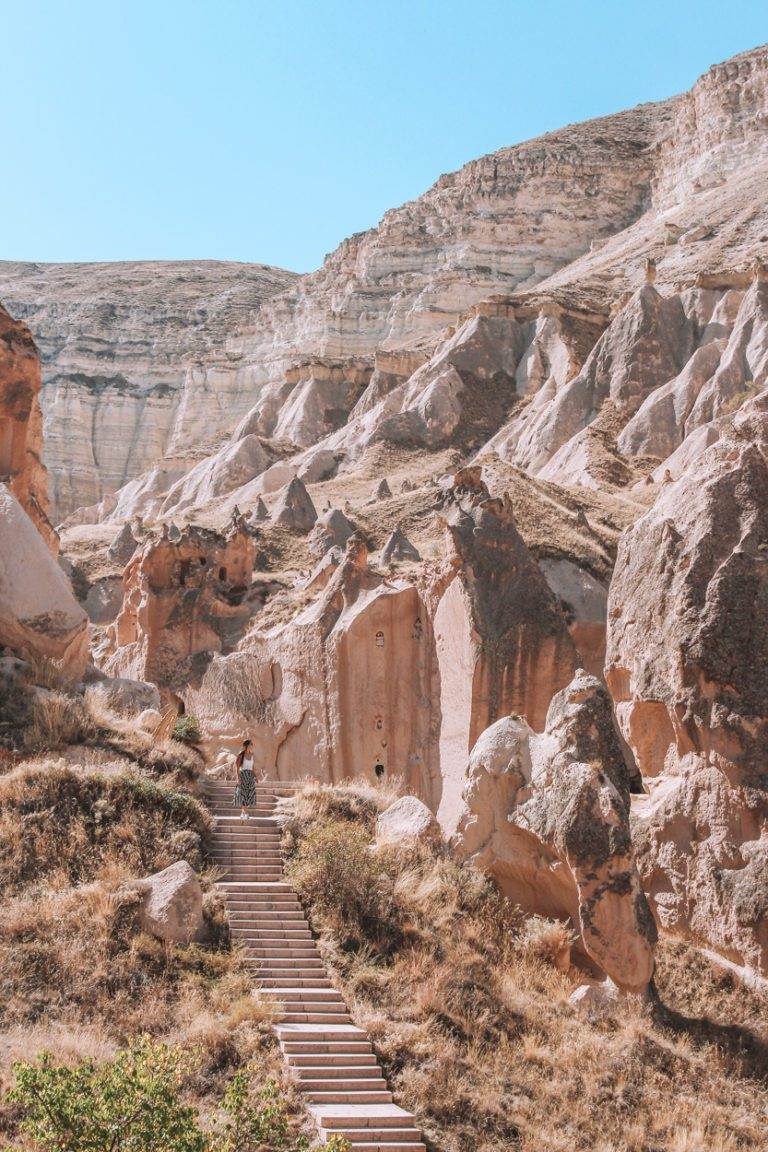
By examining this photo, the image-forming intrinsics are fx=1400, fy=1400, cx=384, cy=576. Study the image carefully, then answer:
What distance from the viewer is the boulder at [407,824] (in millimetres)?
17156

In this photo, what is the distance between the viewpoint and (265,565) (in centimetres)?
4044

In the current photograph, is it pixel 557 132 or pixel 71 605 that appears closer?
pixel 71 605

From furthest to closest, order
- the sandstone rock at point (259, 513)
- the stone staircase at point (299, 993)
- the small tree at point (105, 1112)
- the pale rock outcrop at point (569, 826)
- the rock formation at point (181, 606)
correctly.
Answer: the sandstone rock at point (259, 513) < the rock formation at point (181, 606) < the pale rock outcrop at point (569, 826) < the stone staircase at point (299, 993) < the small tree at point (105, 1112)

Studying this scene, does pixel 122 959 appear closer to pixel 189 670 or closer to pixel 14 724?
pixel 14 724

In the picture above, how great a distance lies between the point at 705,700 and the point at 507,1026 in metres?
5.19

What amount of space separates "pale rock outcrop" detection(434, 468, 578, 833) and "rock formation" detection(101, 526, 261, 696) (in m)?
8.12

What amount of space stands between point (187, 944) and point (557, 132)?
104441 millimetres

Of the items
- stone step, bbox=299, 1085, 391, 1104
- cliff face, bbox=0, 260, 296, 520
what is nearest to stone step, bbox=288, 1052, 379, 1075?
stone step, bbox=299, 1085, 391, 1104

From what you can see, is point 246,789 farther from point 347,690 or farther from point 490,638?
point 347,690

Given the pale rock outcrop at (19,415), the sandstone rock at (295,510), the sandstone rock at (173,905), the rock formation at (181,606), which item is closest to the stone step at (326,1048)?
the sandstone rock at (173,905)

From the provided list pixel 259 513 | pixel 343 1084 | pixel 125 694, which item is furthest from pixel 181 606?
pixel 343 1084

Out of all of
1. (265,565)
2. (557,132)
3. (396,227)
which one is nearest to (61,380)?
(396,227)

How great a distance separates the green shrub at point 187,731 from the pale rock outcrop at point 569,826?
4.49m

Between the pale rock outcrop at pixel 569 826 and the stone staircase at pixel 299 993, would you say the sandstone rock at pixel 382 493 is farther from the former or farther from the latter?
the pale rock outcrop at pixel 569 826
